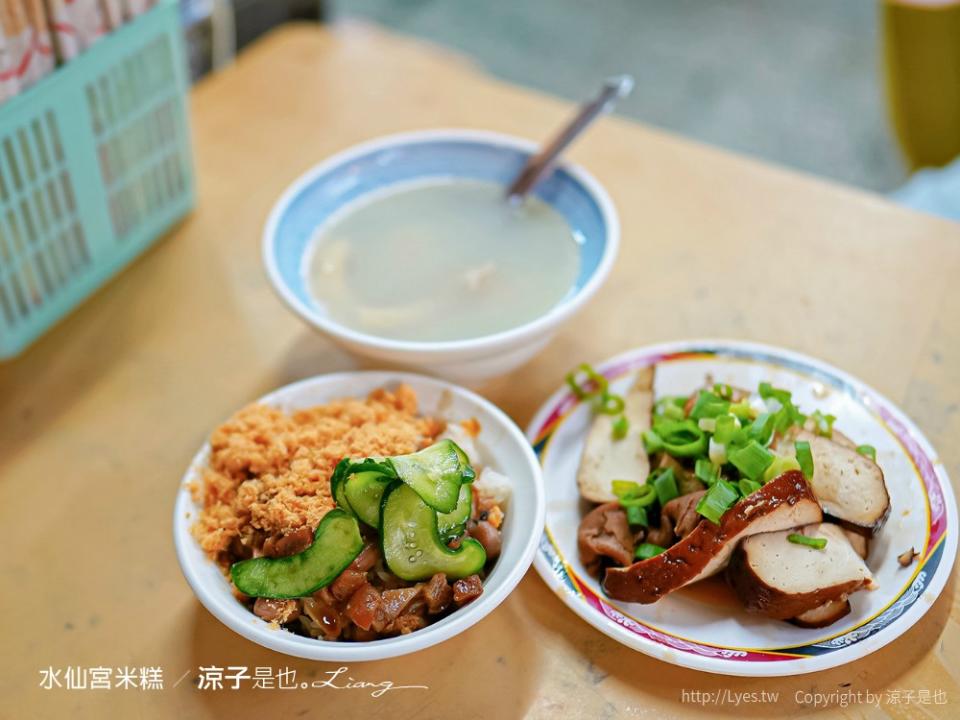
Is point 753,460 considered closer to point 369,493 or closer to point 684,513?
point 684,513

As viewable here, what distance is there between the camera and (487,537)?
993 millimetres

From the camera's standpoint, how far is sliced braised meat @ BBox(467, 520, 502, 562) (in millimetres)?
993

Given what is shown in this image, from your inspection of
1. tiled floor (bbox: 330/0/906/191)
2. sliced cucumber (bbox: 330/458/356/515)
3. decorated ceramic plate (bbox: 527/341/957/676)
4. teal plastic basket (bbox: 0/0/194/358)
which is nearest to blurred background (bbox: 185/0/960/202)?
tiled floor (bbox: 330/0/906/191)

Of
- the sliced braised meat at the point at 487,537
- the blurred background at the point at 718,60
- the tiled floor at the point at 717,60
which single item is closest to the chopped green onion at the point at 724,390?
the sliced braised meat at the point at 487,537

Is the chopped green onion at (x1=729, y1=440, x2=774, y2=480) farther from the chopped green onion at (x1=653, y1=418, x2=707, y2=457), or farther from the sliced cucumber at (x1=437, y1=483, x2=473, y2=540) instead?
the sliced cucumber at (x1=437, y1=483, x2=473, y2=540)

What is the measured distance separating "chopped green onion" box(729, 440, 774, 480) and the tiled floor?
94.2 inches

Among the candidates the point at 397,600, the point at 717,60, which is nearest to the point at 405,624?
the point at 397,600

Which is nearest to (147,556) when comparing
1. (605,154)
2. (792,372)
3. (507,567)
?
(507,567)

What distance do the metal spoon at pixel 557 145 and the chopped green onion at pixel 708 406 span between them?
18.4 inches

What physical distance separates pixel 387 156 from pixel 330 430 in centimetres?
58

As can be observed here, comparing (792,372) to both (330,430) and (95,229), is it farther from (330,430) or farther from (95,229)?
(95,229)

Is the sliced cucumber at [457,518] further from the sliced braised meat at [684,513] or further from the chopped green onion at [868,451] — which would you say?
the chopped green onion at [868,451]

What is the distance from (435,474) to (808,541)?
1.35 ft

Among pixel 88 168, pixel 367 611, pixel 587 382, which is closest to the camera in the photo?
pixel 367 611
